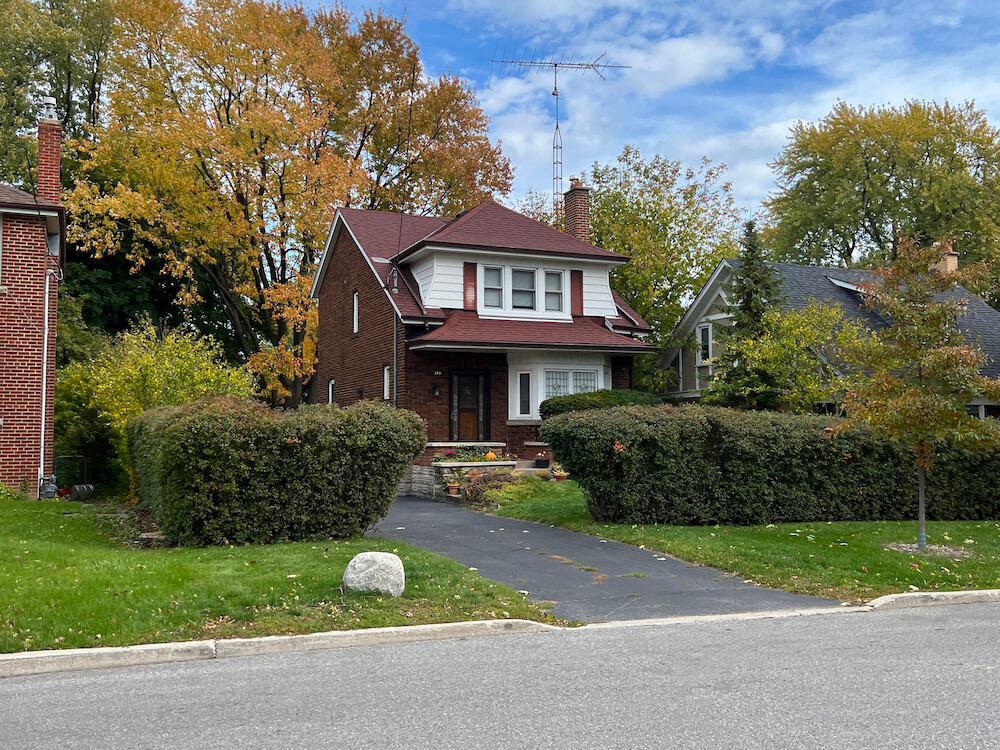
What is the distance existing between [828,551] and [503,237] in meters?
15.6

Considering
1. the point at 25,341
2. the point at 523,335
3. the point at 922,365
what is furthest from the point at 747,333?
the point at 25,341

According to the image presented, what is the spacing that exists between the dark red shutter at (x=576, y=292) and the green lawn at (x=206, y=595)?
15925 millimetres

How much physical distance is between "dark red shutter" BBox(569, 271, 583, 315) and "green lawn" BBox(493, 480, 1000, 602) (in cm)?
1084

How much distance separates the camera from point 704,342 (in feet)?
103

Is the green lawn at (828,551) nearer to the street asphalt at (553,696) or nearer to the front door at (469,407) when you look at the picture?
the street asphalt at (553,696)

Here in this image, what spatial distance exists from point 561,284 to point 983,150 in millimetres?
30098

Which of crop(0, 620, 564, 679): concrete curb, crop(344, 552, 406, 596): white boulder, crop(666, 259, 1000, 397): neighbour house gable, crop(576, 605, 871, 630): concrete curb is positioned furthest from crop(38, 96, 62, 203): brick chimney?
crop(666, 259, 1000, 397): neighbour house gable

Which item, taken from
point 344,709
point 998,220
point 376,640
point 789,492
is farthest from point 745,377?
point 998,220

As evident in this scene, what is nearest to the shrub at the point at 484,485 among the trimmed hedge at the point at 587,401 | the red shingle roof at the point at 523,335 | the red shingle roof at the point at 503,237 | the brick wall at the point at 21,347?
the trimmed hedge at the point at 587,401

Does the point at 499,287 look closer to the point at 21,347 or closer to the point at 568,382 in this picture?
the point at 568,382

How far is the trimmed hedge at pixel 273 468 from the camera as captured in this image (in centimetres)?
1220

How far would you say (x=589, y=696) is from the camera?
623 cm

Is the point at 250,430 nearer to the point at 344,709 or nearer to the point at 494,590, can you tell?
the point at 494,590

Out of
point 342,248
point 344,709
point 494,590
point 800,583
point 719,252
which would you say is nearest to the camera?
point 344,709
